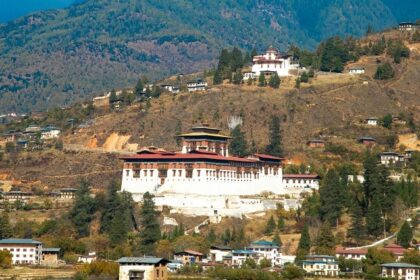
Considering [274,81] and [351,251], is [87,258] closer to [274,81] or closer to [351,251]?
[351,251]

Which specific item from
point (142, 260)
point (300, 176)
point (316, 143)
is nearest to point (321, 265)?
point (142, 260)

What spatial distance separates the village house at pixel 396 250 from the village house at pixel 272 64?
62.1 metres

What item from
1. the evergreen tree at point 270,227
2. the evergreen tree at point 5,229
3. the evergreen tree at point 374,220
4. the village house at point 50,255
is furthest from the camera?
the evergreen tree at point 270,227

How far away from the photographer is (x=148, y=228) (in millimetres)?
120500

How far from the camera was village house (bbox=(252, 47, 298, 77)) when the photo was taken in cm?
17325

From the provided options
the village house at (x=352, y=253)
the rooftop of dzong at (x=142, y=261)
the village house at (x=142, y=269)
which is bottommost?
the village house at (x=142, y=269)

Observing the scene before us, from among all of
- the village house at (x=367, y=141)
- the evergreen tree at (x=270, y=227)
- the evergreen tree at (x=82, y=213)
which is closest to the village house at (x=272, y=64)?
the village house at (x=367, y=141)

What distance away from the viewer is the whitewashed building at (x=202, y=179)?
131 metres

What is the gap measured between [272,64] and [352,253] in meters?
64.5

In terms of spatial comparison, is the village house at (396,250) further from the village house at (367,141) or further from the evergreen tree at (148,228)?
the village house at (367,141)

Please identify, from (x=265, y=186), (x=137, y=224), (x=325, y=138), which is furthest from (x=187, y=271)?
(x=325, y=138)

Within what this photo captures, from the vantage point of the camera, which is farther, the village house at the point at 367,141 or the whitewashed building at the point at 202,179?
the village house at the point at 367,141

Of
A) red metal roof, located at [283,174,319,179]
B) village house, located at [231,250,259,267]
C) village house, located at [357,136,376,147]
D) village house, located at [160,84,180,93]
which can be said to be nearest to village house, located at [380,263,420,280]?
village house, located at [231,250,259,267]

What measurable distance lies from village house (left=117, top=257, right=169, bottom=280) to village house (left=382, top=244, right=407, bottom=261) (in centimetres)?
2481
